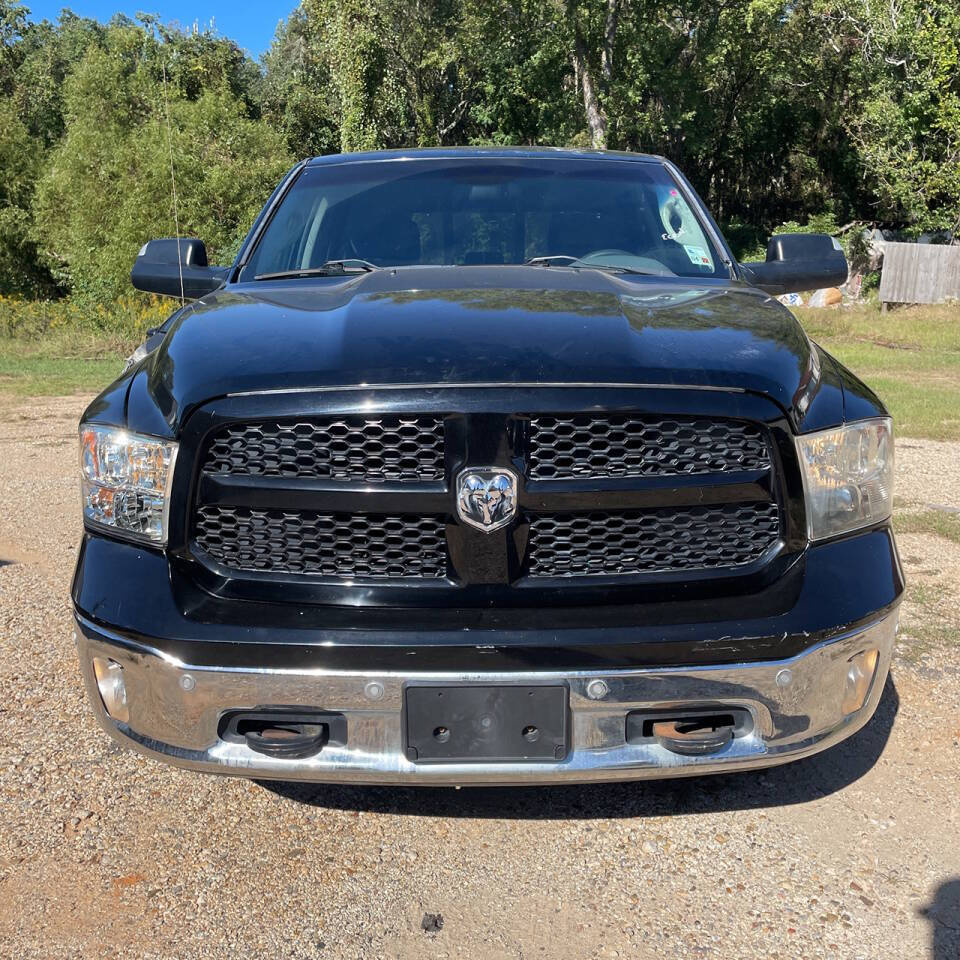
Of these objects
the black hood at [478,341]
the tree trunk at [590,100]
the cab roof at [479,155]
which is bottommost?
the black hood at [478,341]

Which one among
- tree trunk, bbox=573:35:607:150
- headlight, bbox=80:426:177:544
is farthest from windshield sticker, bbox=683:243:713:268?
tree trunk, bbox=573:35:607:150

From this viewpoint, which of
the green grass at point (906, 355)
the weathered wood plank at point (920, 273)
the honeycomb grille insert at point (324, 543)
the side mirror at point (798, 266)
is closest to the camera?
the honeycomb grille insert at point (324, 543)

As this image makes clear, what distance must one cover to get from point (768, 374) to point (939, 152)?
28.4m

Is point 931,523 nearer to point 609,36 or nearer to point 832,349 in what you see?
point 832,349

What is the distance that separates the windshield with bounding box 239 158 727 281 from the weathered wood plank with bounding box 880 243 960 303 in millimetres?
23043

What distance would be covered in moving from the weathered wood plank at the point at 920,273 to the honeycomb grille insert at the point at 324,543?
25.0 metres

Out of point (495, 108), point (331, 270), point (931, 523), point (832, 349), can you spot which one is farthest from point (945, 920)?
point (495, 108)

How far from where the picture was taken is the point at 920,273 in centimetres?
2470

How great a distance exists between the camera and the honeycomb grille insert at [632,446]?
2162 mm

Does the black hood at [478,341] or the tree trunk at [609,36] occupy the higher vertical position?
the tree trunk at [609,36]

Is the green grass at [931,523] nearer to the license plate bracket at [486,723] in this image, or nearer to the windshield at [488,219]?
the windshield at [488,219]

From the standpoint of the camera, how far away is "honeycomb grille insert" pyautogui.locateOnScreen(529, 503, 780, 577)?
2215 mm

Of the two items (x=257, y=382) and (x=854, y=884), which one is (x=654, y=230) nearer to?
(x=257, y=382)

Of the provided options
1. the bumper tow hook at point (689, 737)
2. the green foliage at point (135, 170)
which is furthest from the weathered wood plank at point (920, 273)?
the bumper tow hook at point (689, 737)
